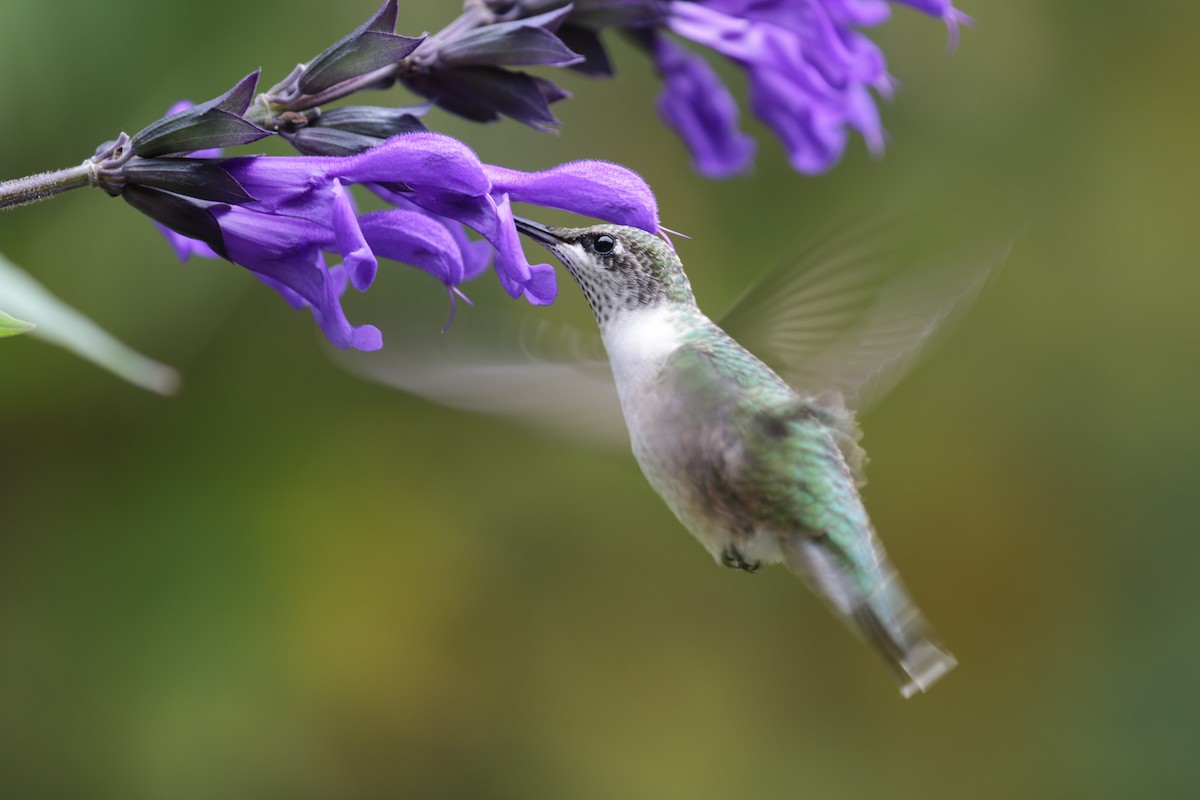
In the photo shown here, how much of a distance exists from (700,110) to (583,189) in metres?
0.52

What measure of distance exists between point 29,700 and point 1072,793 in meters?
2.23

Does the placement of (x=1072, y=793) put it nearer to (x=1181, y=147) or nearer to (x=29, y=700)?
(x=1181, y=147)

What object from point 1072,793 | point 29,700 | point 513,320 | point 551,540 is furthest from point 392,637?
point 513,320

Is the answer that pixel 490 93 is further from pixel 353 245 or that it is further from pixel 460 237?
pixel 353 245

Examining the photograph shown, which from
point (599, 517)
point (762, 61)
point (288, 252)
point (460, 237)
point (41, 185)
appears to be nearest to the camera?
point (41, 185)

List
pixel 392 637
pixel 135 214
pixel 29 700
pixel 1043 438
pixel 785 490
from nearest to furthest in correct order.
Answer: pixel 785 490 → pixel 135 214 → pixel 29 700 → pixel 392 637 → pixel 1043 438

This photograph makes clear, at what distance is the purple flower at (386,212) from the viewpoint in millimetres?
881

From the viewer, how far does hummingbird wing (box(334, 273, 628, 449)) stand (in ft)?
3.26

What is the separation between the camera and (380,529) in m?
2.74

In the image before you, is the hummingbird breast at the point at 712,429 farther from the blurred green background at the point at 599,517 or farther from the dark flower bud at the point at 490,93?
the blurred green background at the point at 599,517

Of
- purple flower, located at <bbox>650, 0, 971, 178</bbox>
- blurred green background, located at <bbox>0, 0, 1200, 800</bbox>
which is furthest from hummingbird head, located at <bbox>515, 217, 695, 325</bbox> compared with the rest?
blurred green background, located at <bbox>0, 0, 1200, 800</bbox>

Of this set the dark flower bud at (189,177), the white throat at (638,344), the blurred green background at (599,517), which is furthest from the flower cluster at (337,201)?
the blurred green background at (599,517)

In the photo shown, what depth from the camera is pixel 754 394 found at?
1083mm

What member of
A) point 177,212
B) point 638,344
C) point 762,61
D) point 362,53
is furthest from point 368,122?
point 762,61
